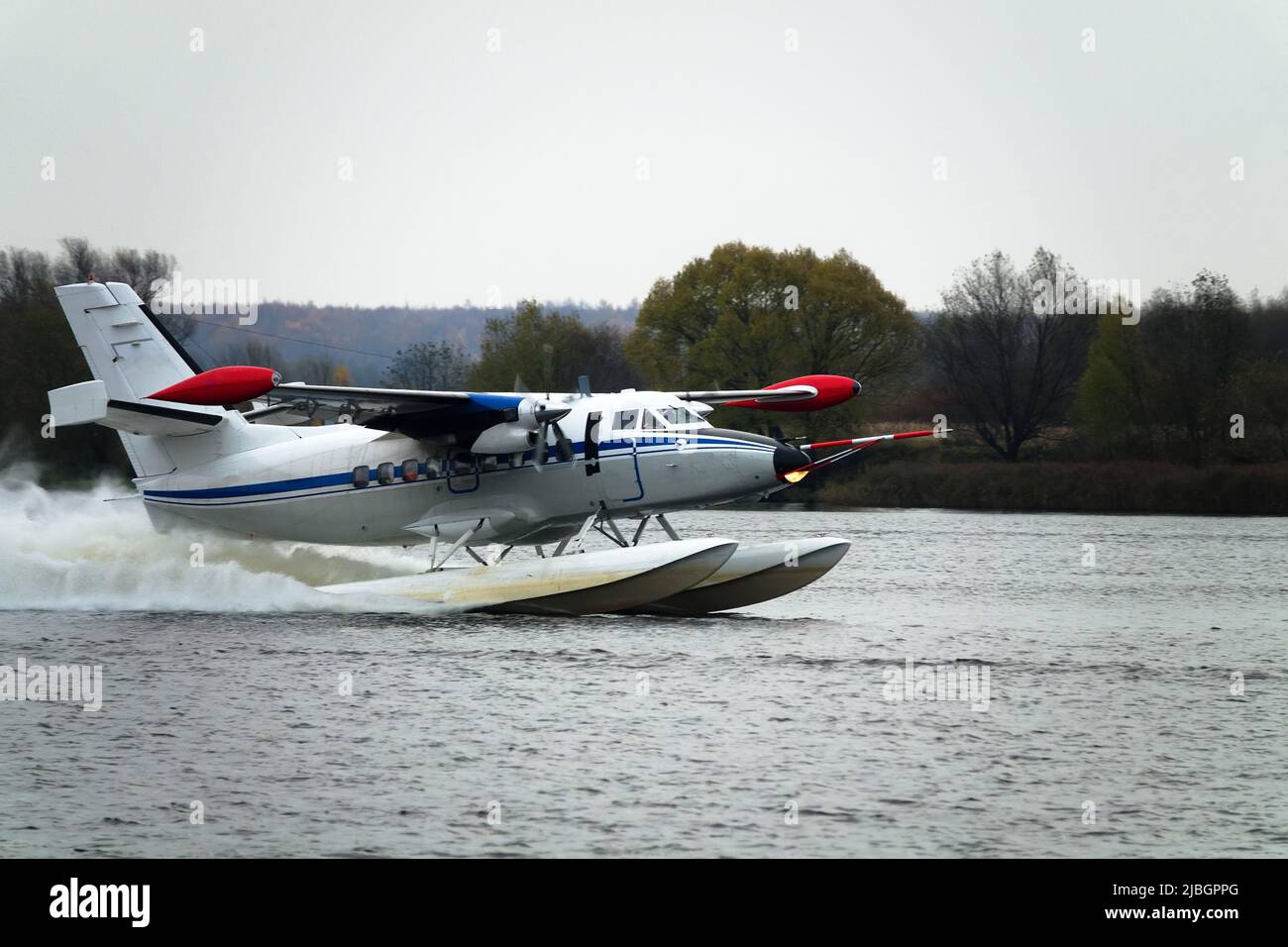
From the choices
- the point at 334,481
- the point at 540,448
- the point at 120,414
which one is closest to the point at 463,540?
the point at 540,448

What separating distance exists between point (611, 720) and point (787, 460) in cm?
750

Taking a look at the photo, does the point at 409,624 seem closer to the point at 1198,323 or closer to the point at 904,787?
the point at 904,787

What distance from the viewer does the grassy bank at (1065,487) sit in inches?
2138

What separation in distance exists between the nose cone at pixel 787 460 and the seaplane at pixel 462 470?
25 millimetres

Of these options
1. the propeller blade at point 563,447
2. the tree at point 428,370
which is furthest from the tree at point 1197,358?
the propeller blade at point 563,447

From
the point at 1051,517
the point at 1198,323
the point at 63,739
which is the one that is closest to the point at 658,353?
the point at 1051,517

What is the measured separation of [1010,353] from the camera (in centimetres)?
6869

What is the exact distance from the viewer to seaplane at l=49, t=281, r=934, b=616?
24.2 meters

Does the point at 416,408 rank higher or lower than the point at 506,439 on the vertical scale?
higher

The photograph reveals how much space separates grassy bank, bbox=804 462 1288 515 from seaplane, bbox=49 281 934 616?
31.0m

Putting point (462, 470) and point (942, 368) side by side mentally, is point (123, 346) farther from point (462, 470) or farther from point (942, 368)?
point (942, 368)

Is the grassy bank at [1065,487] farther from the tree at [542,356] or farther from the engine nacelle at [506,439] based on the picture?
the engine nacelle at [506,439]

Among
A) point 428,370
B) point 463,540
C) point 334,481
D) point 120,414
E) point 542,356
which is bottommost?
point 463,540

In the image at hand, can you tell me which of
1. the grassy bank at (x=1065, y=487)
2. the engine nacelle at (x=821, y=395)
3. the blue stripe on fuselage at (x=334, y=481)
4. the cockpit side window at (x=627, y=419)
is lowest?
the grassy bank at (x=1065, y=487)
